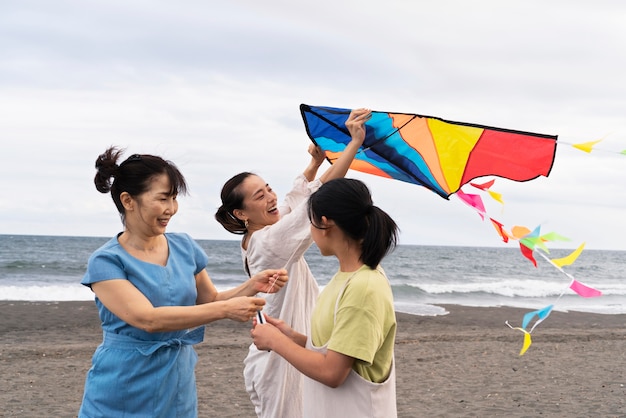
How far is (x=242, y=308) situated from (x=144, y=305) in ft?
1.08

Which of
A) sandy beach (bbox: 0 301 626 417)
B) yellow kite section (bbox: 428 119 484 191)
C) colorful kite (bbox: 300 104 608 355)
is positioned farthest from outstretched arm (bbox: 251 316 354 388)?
sandy beach (bbox: 0 301 626 417)

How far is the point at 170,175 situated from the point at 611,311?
19.2 metres

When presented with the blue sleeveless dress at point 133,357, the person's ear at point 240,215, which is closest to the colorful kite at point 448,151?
the person's ear at point 240,215

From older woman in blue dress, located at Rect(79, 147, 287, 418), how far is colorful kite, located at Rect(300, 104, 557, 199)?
1032mm

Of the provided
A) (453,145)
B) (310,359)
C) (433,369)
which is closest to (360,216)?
(310,359)

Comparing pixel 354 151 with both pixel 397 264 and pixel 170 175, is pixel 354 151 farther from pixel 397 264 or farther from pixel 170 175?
pixel 397 264

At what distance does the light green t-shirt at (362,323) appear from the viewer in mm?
2160

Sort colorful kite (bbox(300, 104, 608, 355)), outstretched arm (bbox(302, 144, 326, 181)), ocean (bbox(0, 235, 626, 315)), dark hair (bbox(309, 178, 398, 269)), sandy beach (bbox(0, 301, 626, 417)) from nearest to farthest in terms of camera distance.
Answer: dark hair (bbox(309, 178, 398, 269)) → colorful kite (bbox(300, 104, 608, 355)) → outstretched arm (bbox(302, 144, 326, 181)) → sandy beach (bbox(0, 301, 626, 417)) → ocean (bbox(0, 235, 626, 315))

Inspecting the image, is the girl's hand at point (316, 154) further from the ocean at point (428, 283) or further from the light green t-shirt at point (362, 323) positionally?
the ocean at point (428, 283)

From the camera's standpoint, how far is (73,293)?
2005 centimetres

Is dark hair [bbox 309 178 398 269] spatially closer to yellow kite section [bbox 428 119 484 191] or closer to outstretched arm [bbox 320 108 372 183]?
outstretched arm [bbox 320 108 372 183]

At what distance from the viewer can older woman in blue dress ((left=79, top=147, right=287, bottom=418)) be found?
242cm

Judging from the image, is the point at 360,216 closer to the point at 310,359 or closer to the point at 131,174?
the point at 310,359

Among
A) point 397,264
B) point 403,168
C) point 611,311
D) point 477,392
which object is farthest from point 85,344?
point 397,264
